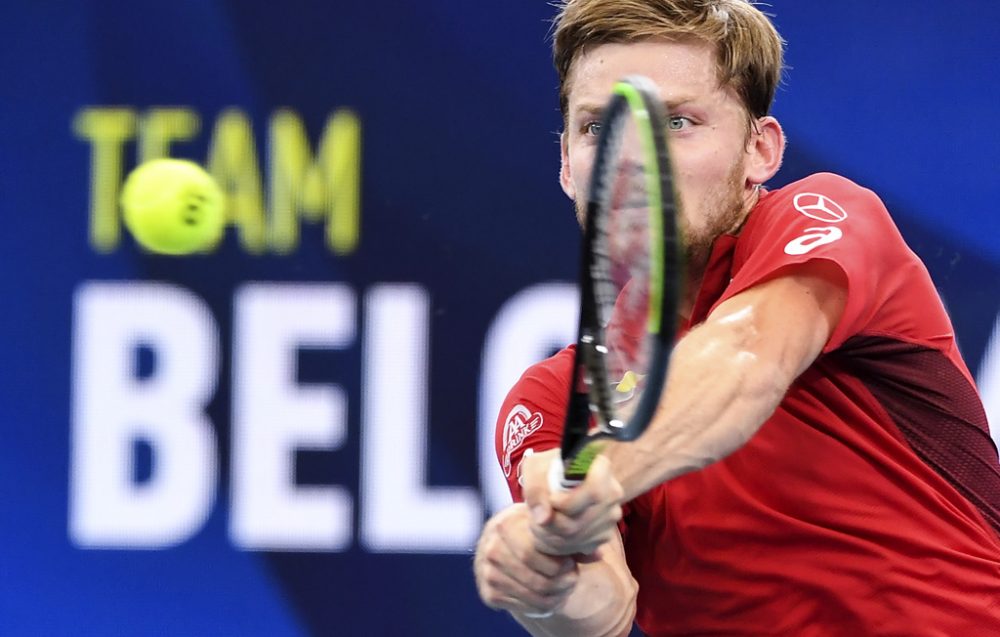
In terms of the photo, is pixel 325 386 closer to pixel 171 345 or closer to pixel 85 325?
pixel 171 345

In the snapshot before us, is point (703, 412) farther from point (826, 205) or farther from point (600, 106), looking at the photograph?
point (600, 106)

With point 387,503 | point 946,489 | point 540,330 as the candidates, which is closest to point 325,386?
point 387,503

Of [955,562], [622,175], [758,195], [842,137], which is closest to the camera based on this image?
[622,175]

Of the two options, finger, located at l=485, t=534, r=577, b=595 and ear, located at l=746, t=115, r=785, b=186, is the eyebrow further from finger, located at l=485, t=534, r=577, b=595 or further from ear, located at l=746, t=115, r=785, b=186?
finger, located at l=485, t=534, r=577, b=595

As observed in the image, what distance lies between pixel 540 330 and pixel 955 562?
1669 mm

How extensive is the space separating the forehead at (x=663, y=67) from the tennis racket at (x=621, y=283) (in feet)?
1.28

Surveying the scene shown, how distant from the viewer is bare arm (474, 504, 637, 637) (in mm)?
1792

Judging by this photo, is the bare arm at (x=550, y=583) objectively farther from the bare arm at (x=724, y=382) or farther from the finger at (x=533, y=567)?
the bare arm at (x=724, y=382)

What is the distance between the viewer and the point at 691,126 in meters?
2.13

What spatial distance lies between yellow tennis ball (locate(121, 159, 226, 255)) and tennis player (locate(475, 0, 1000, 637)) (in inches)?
56.7

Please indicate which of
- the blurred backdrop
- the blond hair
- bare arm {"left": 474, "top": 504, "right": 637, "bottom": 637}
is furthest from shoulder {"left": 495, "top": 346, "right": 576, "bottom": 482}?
the blurred backdrop

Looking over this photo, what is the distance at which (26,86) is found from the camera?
3.69 m

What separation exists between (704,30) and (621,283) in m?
0.57

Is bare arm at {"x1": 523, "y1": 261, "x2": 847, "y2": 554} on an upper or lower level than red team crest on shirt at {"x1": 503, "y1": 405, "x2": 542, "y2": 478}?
upper
